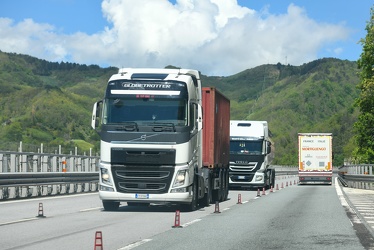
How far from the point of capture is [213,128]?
23.3 meters

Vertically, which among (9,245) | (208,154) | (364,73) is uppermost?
(364,73)

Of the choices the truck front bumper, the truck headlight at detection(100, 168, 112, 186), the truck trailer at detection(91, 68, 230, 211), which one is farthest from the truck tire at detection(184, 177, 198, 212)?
the truck headlight at detection(100, 168, 112, 186)

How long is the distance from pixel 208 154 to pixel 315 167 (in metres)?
31.8

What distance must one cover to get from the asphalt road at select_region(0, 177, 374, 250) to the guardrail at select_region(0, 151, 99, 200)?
1995mm

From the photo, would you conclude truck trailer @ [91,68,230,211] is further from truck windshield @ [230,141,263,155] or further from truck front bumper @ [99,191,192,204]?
truck windshield @ [230,141,263,155]

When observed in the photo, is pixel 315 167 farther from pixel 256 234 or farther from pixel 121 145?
pixel 256 234

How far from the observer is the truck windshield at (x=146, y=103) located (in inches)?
756

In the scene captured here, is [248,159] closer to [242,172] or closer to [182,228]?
[242,172]

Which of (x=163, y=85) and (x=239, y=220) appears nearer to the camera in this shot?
(x=239, y=220)

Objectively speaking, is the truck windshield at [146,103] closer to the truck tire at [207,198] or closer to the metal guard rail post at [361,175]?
the truck tire at [207,198]

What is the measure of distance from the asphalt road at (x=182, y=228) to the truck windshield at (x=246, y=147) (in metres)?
16.5

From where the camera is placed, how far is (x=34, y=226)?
1510 centimetres

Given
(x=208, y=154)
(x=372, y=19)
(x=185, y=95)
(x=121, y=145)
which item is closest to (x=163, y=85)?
(x=185, y=95)

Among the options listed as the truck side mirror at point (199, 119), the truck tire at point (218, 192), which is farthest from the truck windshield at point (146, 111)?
the truck tire at point (218, 192)
